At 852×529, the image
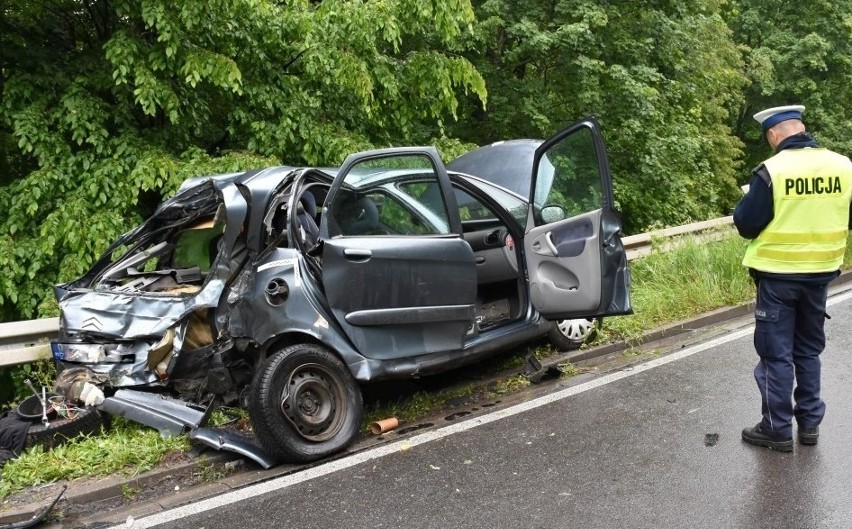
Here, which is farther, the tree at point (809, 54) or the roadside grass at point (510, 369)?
the tree at point (809, 54)

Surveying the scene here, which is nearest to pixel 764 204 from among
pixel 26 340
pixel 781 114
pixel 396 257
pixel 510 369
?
pixel 781 114

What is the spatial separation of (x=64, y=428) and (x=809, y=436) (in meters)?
4.50

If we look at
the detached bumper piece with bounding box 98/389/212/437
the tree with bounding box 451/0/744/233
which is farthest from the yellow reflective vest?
the tree with bounding box 451/0/744/233

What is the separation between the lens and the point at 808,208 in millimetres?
4027

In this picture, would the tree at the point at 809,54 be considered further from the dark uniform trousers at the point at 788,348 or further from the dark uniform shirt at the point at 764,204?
the dark uniform trousers at the point at 788,348

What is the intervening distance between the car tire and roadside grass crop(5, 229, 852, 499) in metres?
0.07

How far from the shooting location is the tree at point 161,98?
686cm

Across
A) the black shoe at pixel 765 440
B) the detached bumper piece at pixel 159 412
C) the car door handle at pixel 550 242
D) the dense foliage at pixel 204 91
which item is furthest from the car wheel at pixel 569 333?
the dense foliage at pixel 204 91

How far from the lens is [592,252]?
15.9 ft

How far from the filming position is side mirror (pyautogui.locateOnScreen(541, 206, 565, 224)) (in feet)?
16.9

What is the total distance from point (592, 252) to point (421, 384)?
5.60 ft

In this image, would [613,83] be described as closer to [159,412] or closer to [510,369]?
[510,369]

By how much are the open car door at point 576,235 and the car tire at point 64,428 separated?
3079 mm

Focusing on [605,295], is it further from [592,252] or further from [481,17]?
[481,17]
